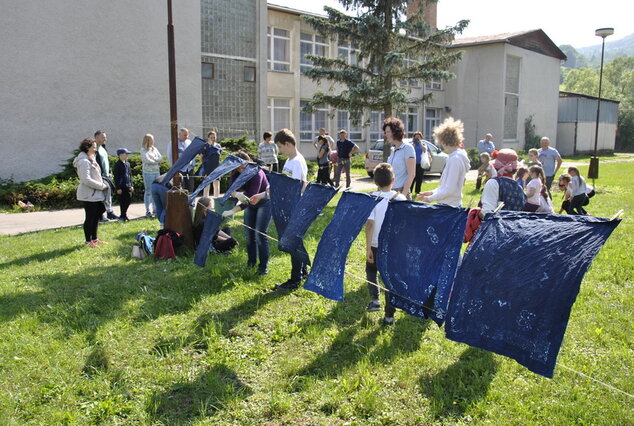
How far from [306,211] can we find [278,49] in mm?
22952

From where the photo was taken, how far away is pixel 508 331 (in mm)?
3480

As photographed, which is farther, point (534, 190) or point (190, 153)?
point (190, 153)

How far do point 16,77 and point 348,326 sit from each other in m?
15.6

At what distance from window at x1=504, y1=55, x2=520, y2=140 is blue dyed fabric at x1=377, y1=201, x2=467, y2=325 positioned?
117 feet

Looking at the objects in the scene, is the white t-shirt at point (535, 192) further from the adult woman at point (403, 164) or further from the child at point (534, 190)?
the adult woman at point (403, 164)

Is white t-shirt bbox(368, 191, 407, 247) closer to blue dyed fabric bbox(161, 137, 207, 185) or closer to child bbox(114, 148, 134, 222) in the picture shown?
blue dyed fabric bbox(161, 137, 207, 185)

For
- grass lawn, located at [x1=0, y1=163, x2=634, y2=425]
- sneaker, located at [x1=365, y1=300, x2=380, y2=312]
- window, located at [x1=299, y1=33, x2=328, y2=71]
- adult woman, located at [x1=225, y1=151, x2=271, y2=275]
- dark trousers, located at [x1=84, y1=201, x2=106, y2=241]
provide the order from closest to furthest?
grass lawn, located at [x1=0, y1=163, x2=634, y2=425] < sneaker, located at [x1=365, y1=300, x2=380, y2=312] < adult woman, located at [x1=225, y1=151, x2=271, y2=275] < dark trousers, located at [x1=84, y1=201, x2=106, y2=241] < window, located at [x1=299, y1=33, x2=328, y2=71]

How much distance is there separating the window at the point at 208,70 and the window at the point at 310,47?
301 inches

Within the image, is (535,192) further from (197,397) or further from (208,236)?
(197,397)

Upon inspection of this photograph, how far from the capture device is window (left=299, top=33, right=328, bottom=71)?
27641mm

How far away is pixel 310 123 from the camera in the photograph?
28.2 meters

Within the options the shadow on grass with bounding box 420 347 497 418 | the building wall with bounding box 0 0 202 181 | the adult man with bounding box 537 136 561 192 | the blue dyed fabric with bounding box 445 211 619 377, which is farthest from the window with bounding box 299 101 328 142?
the blue dyed fabric with bounding box 445 211 619 377

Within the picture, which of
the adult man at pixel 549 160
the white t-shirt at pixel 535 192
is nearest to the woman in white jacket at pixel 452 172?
the white t-shirt at pixel 535 192

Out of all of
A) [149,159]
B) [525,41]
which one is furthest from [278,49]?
[525,41]
